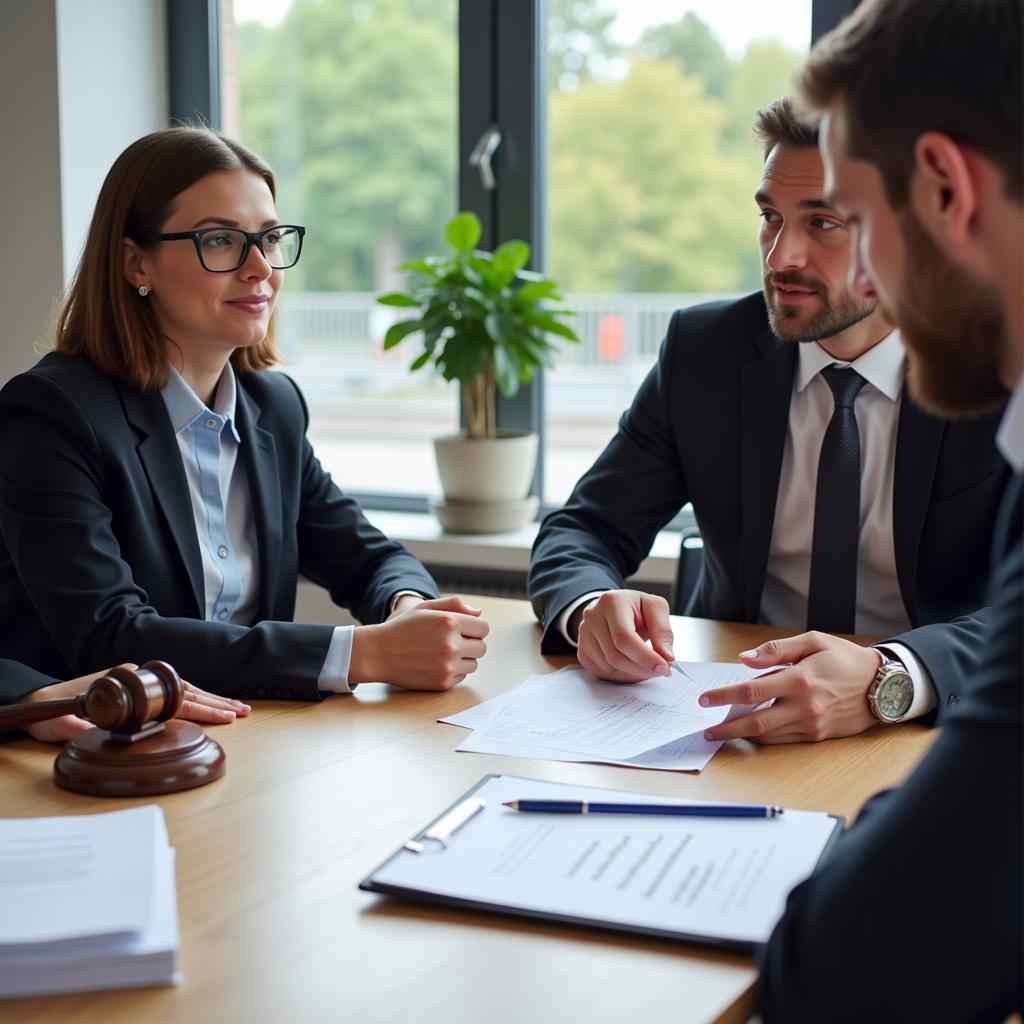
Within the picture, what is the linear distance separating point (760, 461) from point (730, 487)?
77mm

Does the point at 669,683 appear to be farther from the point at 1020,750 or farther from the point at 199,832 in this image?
the point at 1020,750

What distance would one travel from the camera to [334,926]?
3.26 feet

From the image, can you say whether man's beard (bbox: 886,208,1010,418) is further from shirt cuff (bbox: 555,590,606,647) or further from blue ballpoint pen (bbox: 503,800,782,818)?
shirt cuff (bbox: 555,590,606,647)

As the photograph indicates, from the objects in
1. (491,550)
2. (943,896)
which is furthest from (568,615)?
(491,550)

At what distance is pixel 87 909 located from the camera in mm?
933

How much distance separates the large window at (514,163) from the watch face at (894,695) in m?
2.09

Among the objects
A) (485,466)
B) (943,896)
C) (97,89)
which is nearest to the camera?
(943,896)

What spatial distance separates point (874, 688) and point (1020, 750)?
71 centimetres

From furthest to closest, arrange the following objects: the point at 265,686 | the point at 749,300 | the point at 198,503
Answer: the point at 749,300 < the point at 198,503 < the point at 265,686

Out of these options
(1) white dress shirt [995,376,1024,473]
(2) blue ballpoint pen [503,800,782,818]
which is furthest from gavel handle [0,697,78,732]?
(1) white dress shirt [995,376,1024,473]

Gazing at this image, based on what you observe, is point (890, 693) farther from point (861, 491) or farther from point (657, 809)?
point (861, 491)

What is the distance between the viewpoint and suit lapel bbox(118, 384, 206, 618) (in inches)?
75.9

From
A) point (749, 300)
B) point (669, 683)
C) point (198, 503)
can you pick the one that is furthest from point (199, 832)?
point (749, 300)

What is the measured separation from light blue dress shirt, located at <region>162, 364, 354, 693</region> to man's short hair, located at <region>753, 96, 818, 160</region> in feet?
3.23
